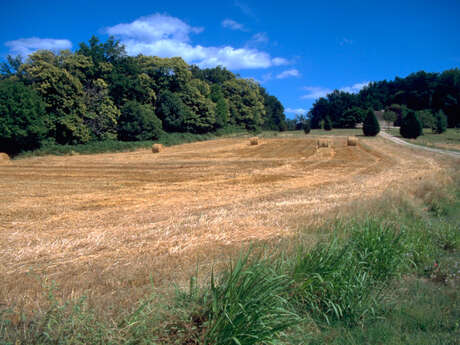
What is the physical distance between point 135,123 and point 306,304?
41.4 meters

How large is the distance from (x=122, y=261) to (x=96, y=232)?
Result: 189 centimetres

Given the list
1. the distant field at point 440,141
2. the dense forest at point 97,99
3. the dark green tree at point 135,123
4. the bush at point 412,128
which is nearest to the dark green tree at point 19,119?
the dense forest at point 97,99

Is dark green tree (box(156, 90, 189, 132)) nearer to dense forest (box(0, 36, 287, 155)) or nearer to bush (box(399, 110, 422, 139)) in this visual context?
dense forest (box(0, 36, 287, 155))

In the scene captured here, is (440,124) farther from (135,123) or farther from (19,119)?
(19,119)

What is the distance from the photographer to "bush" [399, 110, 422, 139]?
154 ft

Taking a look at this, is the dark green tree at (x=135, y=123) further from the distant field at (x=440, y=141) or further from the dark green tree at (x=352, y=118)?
the dark green tree at (x=352, y=118)

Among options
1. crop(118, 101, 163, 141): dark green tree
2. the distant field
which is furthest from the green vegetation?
crop(118, 101, 163, 141): dark green tree

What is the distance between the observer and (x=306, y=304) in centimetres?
387

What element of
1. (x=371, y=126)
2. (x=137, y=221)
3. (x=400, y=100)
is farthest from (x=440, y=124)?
(x=137, y=221)

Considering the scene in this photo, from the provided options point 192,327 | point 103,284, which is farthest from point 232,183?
point 192,327

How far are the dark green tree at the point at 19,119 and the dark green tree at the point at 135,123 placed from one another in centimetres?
1154

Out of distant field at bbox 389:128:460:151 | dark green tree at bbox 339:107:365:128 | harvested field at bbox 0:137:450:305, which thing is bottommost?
distant field at bbox 389:128:460:151

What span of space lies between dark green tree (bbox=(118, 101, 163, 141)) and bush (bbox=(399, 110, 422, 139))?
37.9 metres

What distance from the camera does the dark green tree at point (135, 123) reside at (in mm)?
42312
